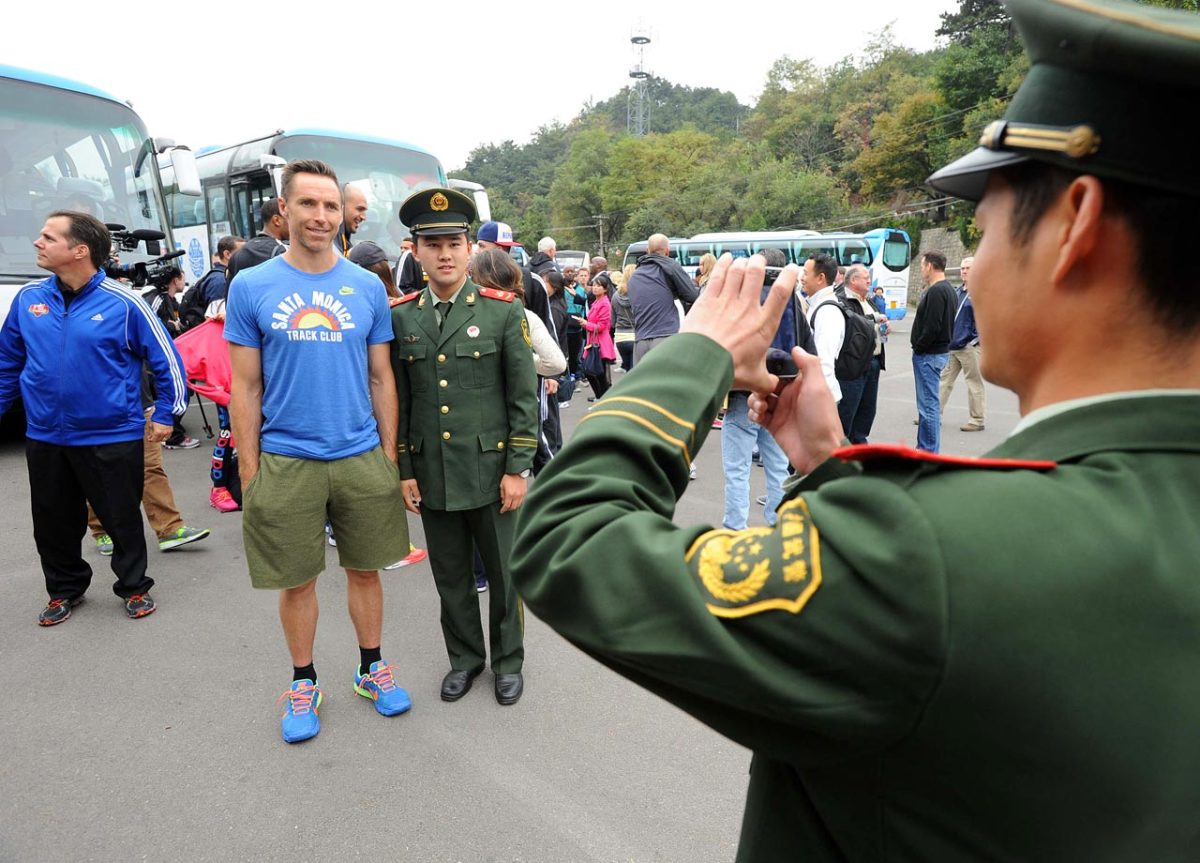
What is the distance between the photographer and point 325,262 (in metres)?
2.86

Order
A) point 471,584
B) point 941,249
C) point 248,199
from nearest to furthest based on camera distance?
1. point 471,584
2. point 248,199
3. point 941,249

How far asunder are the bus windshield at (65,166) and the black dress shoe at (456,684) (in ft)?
20.5

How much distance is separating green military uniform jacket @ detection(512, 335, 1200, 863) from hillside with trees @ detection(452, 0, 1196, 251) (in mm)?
25885

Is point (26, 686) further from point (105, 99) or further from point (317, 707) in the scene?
point (105, 99)

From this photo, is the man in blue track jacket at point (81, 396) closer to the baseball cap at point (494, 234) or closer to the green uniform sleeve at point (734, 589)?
the baseball cap at point (494, 234)

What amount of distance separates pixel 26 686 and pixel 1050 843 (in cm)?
395

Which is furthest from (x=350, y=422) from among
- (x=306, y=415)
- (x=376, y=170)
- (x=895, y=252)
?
(x=895, y=252)

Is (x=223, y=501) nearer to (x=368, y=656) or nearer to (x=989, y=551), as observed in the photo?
(x=368, y=656)

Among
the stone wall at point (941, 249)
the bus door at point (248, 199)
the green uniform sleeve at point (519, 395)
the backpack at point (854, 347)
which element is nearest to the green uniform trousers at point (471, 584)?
the green uniform sleeve at point (519, 395)

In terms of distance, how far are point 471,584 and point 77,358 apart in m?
2.30

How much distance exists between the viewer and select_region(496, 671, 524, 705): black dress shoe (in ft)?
10.2

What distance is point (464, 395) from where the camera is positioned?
307cm

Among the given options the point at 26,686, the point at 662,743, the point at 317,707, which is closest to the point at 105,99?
the point at 26,686

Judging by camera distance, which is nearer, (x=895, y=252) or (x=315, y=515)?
(x=315, y=515)
